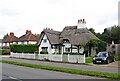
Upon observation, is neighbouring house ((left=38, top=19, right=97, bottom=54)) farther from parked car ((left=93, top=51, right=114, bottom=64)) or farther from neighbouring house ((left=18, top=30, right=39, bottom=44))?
neighbouring house ((left=18, top=30, right=39, bottom=44))

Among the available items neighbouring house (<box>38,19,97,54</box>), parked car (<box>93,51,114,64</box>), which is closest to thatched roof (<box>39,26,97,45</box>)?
neighbouring house (<box>38,19,97,54</box>)

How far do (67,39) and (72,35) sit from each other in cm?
190

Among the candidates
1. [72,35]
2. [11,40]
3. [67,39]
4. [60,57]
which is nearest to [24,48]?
[67,39]

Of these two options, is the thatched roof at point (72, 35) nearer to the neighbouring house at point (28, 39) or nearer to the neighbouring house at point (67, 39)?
the neighbouring house at point (67, 39)

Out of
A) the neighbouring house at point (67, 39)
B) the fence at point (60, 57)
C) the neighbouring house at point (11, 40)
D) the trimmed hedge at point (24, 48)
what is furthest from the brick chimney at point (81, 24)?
the neighbouring house at point (11, 40)

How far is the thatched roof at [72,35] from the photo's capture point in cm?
4950

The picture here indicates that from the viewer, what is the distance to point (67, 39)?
167ft

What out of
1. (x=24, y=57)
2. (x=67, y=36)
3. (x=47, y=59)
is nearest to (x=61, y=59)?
(x=47, y=59)

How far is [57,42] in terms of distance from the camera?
53.7 meters

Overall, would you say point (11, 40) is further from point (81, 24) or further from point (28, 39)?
point (81, 24)

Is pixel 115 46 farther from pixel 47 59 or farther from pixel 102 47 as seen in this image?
pixel 47 59

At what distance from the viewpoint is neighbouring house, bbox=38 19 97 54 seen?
4929cm

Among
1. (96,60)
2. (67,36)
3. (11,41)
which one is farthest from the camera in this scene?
(11,41)

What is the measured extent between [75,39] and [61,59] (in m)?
16.5
